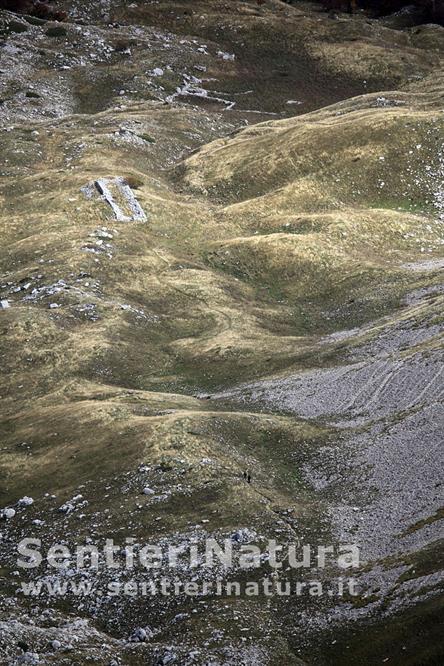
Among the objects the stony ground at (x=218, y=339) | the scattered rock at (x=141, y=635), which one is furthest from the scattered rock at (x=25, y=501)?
the scattered rock at (x=141, y=635)

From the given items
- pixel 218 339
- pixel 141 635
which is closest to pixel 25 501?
pixel 141 635

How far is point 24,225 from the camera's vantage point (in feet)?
233

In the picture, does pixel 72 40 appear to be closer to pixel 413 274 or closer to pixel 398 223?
pixel 398 223

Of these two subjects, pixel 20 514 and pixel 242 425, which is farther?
pixel 242 425

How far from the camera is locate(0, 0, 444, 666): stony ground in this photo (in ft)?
92.1

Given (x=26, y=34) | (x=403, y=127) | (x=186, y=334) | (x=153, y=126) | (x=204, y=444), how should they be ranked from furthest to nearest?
(x=26, y=34), (x=153, y=126), (x=403, y=127), (x=186, y=334), (x=204, y=444)

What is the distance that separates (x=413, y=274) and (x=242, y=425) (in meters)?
25.0

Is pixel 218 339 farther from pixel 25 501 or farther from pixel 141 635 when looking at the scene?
pixel 141 635

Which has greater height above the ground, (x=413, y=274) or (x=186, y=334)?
(x=413, y=274)

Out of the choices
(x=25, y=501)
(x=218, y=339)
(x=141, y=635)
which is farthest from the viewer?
(x=218, y=339)

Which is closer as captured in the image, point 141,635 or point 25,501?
point 141,635

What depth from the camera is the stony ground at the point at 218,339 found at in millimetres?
28062

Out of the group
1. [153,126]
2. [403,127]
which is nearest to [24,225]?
[153,126]

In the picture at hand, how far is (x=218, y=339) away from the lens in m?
54.8
